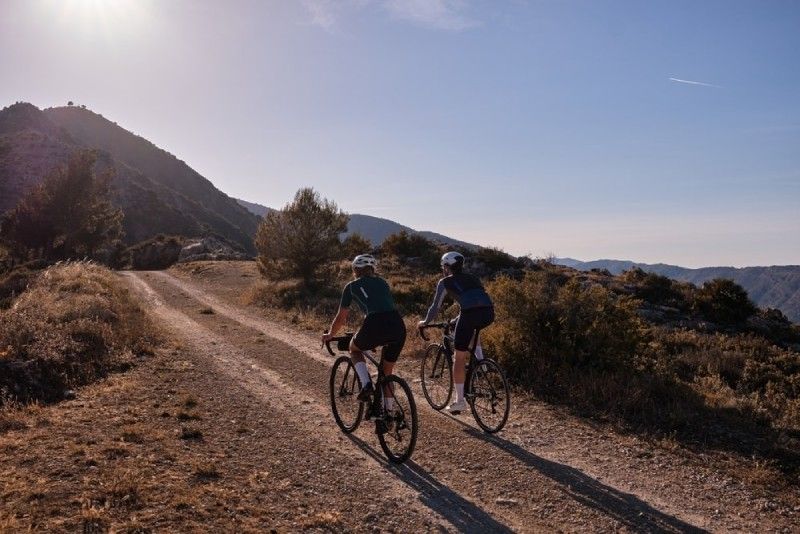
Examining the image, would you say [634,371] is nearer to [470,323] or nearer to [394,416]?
[470,323]

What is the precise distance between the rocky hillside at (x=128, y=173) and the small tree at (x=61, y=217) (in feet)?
10.9

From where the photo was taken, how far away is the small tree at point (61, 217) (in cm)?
4456

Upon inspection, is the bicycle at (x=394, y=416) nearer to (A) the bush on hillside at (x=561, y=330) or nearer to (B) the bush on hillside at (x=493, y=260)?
(A) the bush on hillside at (x=561, y=330)

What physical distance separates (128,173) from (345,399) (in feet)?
416

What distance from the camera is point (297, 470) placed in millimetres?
6375

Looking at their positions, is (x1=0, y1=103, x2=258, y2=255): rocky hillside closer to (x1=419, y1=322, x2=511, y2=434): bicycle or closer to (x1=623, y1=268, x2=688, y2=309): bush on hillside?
(x1=623, y1=268, x2=688, y2=309): bush on hillside

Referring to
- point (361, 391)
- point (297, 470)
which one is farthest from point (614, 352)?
point (297, 470)

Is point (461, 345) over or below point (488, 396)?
over

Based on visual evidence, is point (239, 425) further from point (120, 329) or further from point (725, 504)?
point (120, 329)

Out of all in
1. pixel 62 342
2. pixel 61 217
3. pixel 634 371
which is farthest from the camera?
pixel 61 217

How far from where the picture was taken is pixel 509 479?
A: 6.20 m

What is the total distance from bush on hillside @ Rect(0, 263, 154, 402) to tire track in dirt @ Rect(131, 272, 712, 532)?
570 cm

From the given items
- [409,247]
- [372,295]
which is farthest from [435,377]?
[409,247]

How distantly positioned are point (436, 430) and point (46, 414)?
20.5 feet
